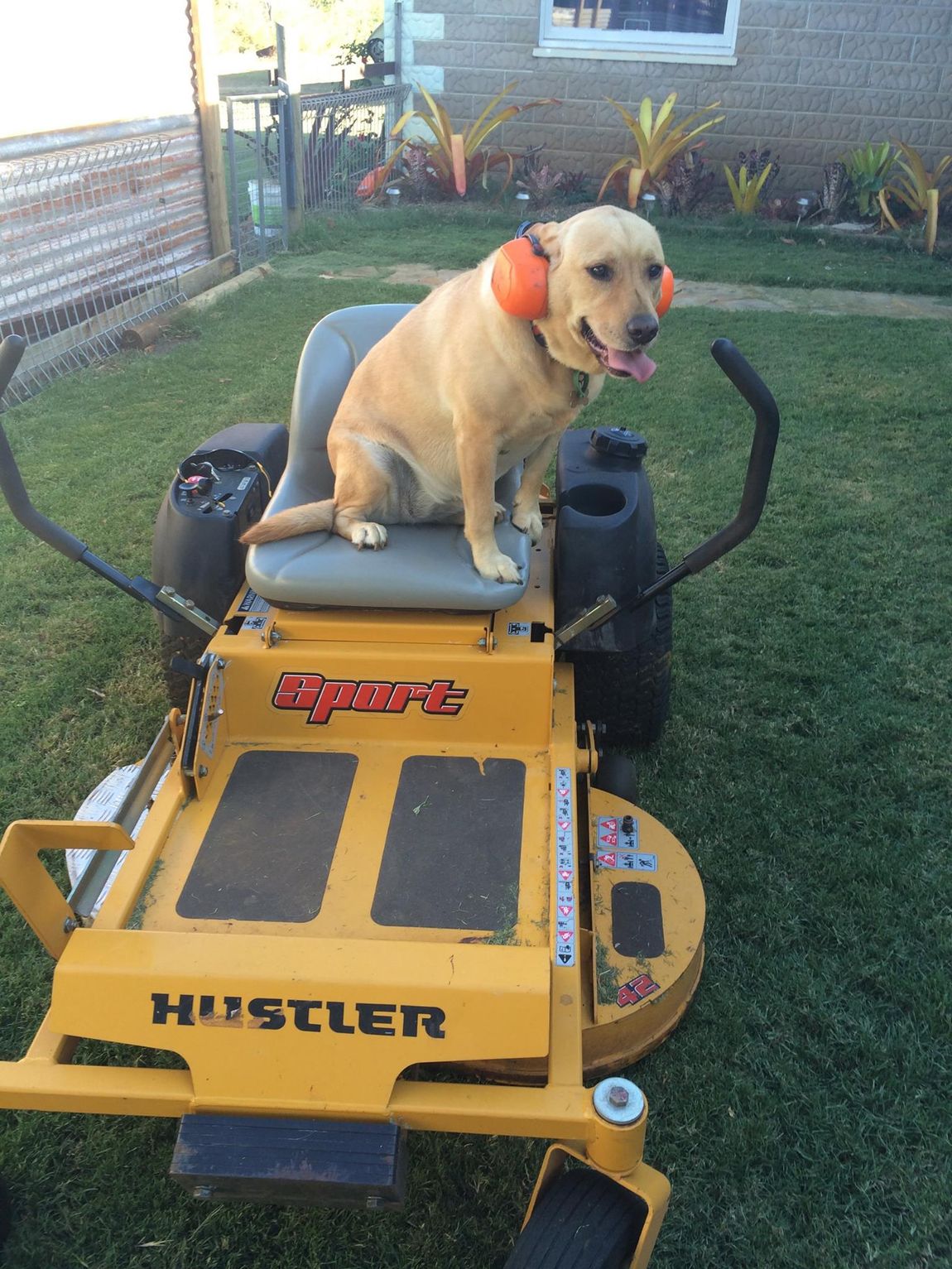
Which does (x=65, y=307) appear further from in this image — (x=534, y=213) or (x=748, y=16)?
(x=748, y=16)

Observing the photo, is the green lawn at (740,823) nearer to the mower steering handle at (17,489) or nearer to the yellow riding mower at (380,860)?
the yellow riding mower at (380,860)

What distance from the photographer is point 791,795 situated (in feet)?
10.1

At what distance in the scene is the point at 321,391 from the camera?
3.07 meters

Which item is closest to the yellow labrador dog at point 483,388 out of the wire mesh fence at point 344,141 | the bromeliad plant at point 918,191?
the wire mesh fence at point 344,141

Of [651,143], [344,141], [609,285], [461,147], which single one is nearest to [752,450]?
[609,285]

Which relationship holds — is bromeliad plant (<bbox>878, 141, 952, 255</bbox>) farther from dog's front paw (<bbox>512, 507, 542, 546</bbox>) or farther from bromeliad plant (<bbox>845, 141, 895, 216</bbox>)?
dog's front paw (<bbox>512, 507, 542, 546</bbox>)

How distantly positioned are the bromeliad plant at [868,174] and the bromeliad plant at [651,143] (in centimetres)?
147

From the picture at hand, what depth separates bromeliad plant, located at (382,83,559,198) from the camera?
10.4 metres

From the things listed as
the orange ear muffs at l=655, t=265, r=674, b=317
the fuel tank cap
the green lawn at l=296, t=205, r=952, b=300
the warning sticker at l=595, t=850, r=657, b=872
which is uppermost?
the orange ear muffs at l=655, t=265, r=674, b=317

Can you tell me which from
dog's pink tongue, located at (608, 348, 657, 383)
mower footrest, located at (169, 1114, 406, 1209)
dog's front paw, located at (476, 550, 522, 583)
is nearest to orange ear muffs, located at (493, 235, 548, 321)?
dog's pink tongue, located at (608, 348, 657, 383)

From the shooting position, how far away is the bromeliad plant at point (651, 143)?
9.88 m

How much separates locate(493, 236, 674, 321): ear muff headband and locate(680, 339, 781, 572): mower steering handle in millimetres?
197

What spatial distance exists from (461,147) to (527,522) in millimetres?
8953

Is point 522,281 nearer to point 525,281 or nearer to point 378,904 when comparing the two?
point 525,281
